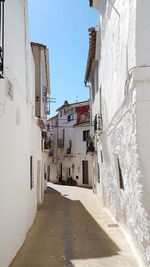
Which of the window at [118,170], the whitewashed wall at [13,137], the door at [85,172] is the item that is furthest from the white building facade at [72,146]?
the whitewashed wall at [13,137]

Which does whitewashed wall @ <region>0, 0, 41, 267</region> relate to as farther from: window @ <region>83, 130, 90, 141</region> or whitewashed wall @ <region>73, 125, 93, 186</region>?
whitewashed wall @ <region>73, 125, 93, 186</region>

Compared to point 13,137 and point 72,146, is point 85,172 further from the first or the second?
point 13,137

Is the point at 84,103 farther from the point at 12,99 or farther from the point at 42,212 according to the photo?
the point at 12,99

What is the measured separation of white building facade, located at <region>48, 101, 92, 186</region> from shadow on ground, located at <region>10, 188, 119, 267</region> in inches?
634

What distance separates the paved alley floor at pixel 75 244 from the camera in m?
6.34

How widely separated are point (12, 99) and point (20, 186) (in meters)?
2.39

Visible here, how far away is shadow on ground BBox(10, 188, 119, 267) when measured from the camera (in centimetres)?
657

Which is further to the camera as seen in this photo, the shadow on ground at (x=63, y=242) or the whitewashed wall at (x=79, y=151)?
the whitewashed wall at (x=79, y=151)

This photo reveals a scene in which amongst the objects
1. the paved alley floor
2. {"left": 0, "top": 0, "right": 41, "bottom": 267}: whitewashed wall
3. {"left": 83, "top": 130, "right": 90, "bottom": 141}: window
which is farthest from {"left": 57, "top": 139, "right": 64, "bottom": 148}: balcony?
{"left": 0, "top": 0, "right": 41, "bottom": 267}: whitewashed wall

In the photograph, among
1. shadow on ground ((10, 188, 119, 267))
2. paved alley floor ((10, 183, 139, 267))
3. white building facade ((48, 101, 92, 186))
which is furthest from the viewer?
white building facade ((48, 101, 92, 186))

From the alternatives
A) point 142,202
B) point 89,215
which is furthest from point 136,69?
point 89,215

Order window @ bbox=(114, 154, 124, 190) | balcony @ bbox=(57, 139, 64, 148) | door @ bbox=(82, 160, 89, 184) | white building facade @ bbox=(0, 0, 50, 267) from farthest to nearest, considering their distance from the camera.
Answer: balcony @ bbox=(57, 139, 64, 148), door @ bbox=(82, 160, 89, 184), window @ bbox=(114, 154, 124, 190), white building facade @ bbox=(0, 0, 50, 267)

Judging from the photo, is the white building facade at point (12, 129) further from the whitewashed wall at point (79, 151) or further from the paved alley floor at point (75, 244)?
the whitewashed wall at point (79, 151)

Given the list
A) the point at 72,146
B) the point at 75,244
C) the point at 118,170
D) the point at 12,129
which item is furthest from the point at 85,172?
the point at 12,129
